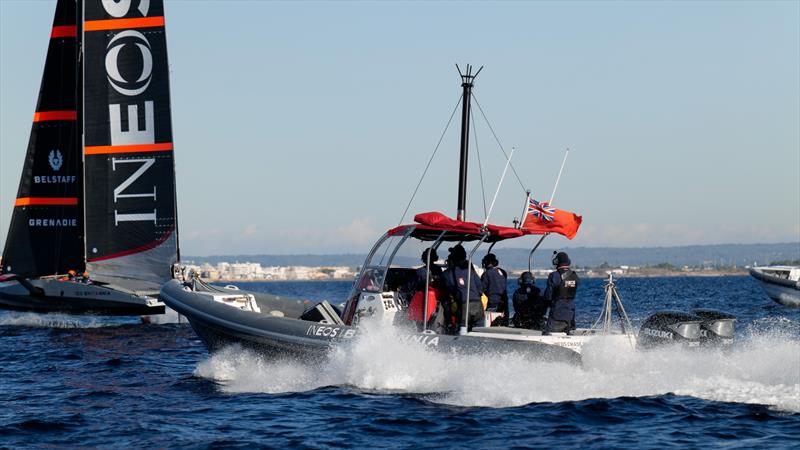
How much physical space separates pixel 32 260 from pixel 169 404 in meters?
17.6

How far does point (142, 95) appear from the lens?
27.3 metres

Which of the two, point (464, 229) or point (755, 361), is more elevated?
point (464, 229)

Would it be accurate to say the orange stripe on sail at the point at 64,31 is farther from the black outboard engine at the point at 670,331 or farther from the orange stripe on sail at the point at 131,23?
the black outboard engine at the point at 670,331

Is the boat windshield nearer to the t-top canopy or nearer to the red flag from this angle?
the t-top canopy

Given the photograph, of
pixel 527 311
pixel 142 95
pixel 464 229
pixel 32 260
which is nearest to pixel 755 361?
pixel 527 311

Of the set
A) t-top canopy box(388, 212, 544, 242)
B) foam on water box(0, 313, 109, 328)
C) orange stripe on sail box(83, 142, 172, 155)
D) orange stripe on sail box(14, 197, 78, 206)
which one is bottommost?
foam on water box(0, 313, 109, 328)

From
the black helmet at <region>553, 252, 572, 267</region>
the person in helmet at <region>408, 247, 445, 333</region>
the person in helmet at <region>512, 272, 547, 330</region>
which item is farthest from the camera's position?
the person in helmet at <region>512, 272, 547, 330</region>

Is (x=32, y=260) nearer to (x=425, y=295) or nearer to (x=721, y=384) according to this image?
(x=425, y=295)

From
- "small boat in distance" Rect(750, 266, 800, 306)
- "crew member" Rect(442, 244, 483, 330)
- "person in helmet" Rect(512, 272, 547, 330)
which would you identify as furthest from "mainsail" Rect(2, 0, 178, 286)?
"small boat in distance" Rect(750, 266, 800, 306)

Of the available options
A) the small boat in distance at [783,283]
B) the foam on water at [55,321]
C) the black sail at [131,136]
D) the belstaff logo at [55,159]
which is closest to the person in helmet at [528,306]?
the black sail at [131,136]

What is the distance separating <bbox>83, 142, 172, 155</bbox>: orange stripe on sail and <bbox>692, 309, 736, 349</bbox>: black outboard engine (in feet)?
59.1

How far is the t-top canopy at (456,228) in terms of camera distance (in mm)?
13711

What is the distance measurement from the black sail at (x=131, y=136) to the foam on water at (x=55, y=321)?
6.24ft

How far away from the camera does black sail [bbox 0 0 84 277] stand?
94.7 ft
